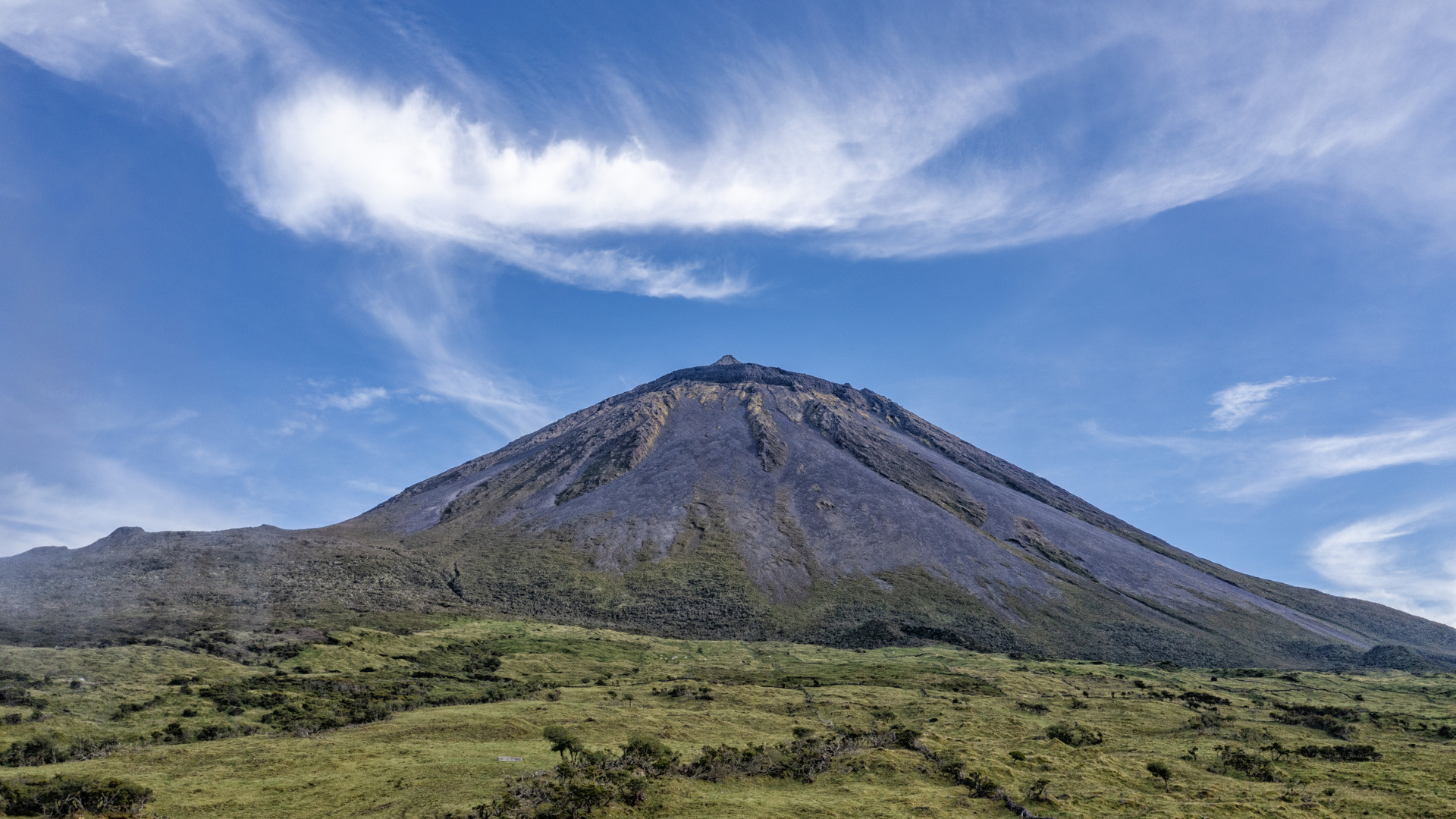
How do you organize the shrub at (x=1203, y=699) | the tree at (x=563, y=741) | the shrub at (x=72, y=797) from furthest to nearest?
the shrub at (x=1203, y=699) → the tree at (x=563, y=741) → the shrub at (x=72, y=797)

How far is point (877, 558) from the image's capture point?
14688 centimetres

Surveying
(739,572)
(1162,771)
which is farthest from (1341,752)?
(739,572)

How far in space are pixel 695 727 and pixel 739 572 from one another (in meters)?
95.9

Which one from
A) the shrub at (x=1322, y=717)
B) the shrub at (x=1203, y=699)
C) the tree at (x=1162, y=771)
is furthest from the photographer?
the shrub at (x=1203, y=699)

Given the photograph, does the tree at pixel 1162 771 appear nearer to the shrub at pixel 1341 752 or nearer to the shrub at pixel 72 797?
the shrub at pixel 1341 752

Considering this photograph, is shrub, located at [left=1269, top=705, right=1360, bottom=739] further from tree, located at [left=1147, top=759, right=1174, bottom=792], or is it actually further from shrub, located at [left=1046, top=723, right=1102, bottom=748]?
tree, located at [left=1147, top=759, right=1174, bottom=792]

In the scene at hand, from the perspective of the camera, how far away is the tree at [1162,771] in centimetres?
3092

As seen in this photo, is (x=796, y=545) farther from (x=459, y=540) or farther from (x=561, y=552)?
(x=459, y=540)

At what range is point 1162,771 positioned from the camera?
31641 mm

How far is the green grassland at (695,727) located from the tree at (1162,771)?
3.36 ft

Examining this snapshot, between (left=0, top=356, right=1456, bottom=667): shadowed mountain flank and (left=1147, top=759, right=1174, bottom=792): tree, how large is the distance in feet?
265

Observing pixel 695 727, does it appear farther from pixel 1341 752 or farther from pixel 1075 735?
pixel 1341 752

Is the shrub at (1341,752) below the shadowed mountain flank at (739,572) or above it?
below

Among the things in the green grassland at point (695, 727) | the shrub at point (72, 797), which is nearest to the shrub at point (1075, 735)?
the green grassland at point (695, 727)
